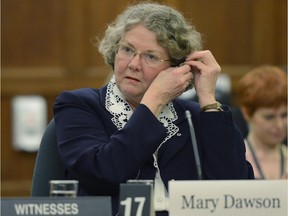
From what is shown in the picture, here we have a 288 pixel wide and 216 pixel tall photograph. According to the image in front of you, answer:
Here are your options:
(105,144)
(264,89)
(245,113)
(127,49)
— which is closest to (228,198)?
(105,144)

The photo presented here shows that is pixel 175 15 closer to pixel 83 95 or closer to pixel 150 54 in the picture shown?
pixel 150 54

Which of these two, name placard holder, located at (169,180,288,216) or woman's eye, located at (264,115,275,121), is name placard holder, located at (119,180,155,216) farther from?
woman's eye, located at (264,115,275,121)

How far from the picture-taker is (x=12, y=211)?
→ 2441 mm

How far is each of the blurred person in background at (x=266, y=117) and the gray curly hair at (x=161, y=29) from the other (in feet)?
5.34

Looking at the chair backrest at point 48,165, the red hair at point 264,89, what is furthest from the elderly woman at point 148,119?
the red hair at point 264,89

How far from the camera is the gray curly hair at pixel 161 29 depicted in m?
3.34

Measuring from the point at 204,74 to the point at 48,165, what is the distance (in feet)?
2.19

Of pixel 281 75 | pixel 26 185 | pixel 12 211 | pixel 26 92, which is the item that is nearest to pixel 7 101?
pixel 26 92

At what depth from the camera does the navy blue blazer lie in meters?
3.09

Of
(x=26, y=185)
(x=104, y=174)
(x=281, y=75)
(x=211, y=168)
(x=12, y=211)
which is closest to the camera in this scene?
(x=12, y=211)

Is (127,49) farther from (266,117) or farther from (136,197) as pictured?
(266,117)

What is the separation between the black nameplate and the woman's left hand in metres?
1.01

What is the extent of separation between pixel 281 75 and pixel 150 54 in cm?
194

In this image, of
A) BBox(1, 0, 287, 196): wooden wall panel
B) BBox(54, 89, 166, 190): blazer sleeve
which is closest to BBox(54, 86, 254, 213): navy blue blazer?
BBox(54, 89, 166, 190): blazer sleeve
